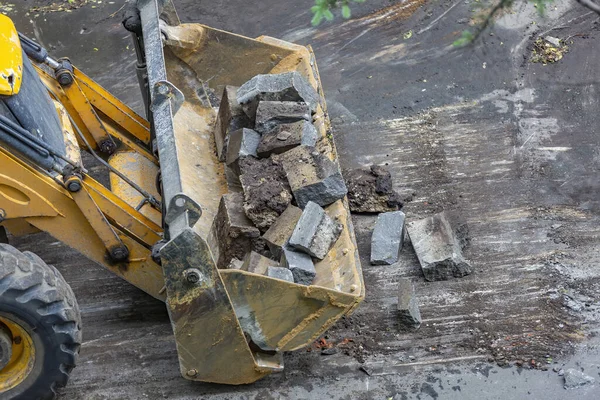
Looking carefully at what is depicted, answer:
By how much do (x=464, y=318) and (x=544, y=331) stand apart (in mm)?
517

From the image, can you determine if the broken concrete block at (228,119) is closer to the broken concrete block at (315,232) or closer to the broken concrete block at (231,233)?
the broken concrete block at (231,233)

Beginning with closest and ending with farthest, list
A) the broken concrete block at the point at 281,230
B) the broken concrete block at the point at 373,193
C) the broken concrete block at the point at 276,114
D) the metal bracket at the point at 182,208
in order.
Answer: the metal bracket at the point at 182,208, the broken concrete block at the point at 281,230, the broken concrete block at the point at 276,114, the broken concrete block at the point at 373,193

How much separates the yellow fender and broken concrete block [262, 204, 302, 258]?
5.81 feet

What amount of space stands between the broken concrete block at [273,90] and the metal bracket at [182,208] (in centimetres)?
188

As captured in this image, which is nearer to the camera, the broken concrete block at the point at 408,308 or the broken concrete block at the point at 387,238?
the broken concrete block at the point at 408,308

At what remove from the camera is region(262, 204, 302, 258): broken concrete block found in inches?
198

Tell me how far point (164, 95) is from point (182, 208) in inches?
46.0

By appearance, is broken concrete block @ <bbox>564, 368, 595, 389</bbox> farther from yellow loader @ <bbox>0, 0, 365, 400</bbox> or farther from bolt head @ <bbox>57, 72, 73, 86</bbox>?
bolt head @ <bbox>57, 72, 73, 86</bbox>

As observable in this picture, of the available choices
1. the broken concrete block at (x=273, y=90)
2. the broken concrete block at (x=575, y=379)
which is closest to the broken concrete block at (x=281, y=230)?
the broken concrete block at (x=273, y=90)

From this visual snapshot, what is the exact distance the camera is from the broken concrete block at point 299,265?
189 inches

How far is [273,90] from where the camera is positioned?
19.3 feet

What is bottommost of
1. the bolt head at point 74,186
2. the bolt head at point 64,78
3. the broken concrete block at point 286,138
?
the broken concrete block at point 286,138

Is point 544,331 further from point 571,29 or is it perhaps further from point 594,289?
point 571,29

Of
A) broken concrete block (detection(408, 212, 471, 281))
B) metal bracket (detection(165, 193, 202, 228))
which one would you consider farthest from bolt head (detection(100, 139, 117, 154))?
broken concrete block (detection(408, 212, 471, 281))
